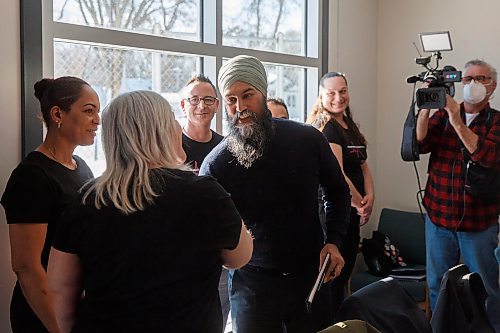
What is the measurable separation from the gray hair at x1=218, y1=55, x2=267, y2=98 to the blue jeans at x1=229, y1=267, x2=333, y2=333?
1.98 ft

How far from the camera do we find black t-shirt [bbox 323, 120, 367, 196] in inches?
116

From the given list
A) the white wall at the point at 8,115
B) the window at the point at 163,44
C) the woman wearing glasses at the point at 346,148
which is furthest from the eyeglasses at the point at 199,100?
the white wall at the point at 8,115

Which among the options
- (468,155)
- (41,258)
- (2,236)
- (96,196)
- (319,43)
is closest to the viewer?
(96,196)

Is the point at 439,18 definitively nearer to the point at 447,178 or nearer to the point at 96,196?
the point at 447,178

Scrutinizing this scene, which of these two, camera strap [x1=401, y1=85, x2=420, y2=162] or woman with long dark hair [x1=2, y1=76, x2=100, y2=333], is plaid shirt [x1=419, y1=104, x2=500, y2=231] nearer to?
camera strap [x1=401, y1=85, x2=420, y2=162]

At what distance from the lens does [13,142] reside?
223 centimetres

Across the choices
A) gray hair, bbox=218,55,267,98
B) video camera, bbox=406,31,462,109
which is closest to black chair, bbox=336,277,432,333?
gray hair, bbox=218,55,267,98

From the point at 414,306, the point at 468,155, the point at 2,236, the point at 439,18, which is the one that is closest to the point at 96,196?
the point at 414,306

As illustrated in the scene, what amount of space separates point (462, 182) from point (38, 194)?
2188 mm

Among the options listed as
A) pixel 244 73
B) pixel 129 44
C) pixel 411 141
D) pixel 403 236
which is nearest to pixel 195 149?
pixel 129 44

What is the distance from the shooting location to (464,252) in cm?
302

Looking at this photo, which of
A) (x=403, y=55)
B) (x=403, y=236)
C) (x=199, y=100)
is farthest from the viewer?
(x=403, y=55)

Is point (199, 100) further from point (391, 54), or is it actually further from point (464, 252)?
point (391, 54)

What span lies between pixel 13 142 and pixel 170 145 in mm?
1140
